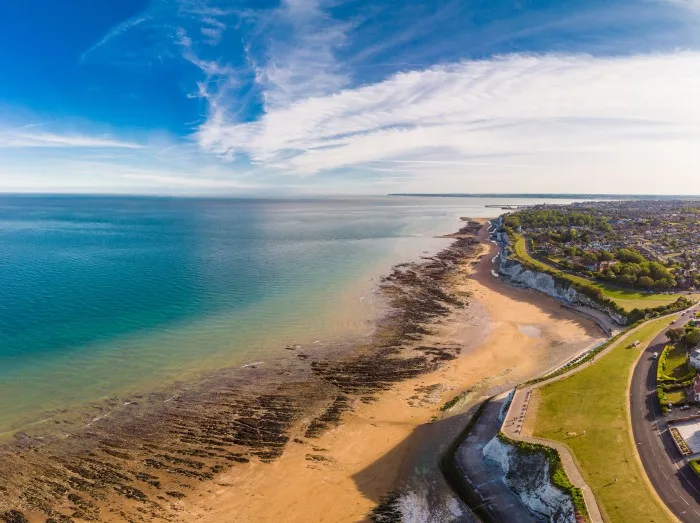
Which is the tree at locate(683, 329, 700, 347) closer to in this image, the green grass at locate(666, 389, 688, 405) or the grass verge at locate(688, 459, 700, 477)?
the green grass at locate(666, 389, 688, 405)

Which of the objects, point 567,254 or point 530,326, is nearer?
point 530,326

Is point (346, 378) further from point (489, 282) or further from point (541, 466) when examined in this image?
point (489, 282)

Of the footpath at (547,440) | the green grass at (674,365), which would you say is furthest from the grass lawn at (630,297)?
the footpath at (547,440)

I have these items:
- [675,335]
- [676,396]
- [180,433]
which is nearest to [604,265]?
[675,335]

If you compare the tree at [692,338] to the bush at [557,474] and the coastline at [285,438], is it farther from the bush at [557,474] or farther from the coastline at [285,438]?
the bush at [557,474]

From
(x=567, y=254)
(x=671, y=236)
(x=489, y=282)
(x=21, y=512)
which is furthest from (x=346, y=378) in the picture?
(x=671, y=236)

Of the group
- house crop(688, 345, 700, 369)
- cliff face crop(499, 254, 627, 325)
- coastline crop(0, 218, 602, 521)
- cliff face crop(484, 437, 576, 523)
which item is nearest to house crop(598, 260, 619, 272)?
cliff face crop(499, 254, 627, 325)

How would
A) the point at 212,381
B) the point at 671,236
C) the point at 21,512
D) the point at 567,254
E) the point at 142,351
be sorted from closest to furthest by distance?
the point at 21,512 → the point at 212,381 → the point at 142,351 → the point at 567,254 → the point at 671,236
